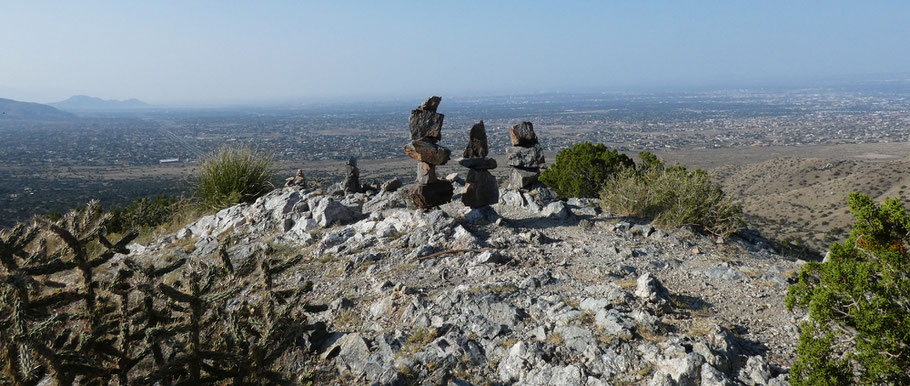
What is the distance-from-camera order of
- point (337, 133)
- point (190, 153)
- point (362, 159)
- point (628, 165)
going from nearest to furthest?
1. point (628, 165)
2. point (362, 159)
3. point (190, 153)
4. point (337, 133)

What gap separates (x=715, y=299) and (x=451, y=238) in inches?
154

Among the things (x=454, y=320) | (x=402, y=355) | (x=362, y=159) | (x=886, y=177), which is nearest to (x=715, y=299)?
(x=454, y=320)

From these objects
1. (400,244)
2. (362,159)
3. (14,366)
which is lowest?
(362,159)

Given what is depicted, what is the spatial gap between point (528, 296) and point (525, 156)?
5661 mm

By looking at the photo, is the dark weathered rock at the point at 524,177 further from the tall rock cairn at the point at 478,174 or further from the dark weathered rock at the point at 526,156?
the tall rock cairn at the point at 478,174

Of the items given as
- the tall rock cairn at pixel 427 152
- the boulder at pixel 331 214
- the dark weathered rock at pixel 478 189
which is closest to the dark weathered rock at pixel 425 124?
the tall rock cairn at pixel 427 152

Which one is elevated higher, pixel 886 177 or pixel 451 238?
pixel 451 238

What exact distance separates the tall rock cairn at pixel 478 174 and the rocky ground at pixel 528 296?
12.2 inches

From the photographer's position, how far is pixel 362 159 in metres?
51.7

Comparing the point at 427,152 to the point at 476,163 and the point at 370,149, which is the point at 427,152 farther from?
the point at 370,149

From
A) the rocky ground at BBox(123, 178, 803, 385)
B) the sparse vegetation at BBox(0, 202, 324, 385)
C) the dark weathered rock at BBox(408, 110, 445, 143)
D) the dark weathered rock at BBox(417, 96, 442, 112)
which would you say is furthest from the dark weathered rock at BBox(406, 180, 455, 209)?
the sparse vegetation at BBox(0, 202, 324, 385)

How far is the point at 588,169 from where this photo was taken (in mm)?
13055

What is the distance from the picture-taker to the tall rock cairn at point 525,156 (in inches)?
444

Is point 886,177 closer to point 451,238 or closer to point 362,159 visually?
point 451,238
